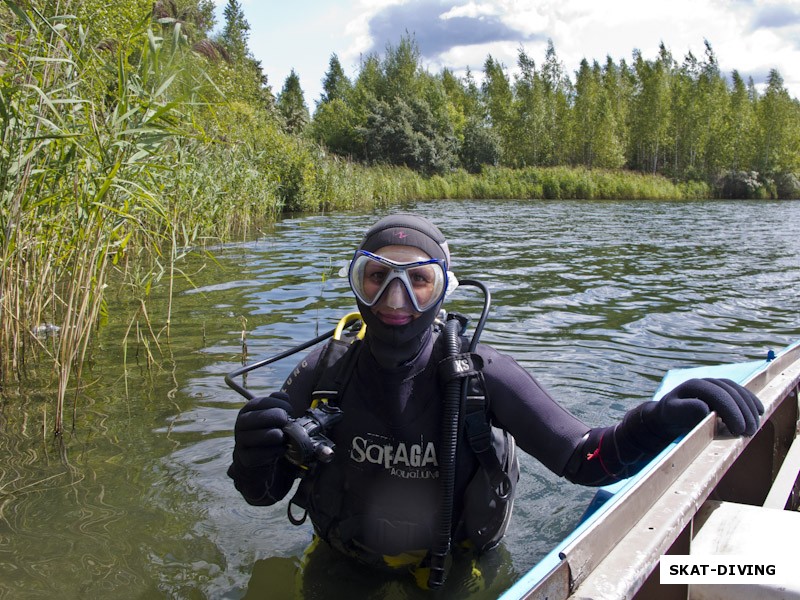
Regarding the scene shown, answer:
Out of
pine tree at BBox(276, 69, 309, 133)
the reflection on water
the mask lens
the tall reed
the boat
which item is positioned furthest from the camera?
pine tree at BBox(276, 69, 309, 133)

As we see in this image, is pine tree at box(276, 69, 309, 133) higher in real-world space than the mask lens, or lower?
higher

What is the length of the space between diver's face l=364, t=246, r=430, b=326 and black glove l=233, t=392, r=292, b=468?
444 mm

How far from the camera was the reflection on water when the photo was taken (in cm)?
268

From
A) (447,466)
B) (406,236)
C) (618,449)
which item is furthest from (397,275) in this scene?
(618,449)

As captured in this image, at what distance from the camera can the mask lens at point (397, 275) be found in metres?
2.12

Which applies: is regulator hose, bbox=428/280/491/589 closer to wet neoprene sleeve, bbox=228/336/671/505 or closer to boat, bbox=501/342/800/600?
wet neoprene sleeve, bbox=228/336/671/505

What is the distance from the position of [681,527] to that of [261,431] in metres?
1.14

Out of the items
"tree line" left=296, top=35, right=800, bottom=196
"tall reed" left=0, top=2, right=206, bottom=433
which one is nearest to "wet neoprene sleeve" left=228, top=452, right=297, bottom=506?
"tall reed" left=0, top=2, right=206, bottom=433

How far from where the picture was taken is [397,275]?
211 cm

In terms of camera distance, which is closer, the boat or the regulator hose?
the boat

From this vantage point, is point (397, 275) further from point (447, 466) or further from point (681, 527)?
point (681, 527)

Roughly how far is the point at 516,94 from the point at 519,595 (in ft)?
184

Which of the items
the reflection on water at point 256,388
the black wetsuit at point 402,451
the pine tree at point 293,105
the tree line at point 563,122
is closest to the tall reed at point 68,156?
the reflection on water at point 256,388

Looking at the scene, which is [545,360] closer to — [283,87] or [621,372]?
[621,372]
